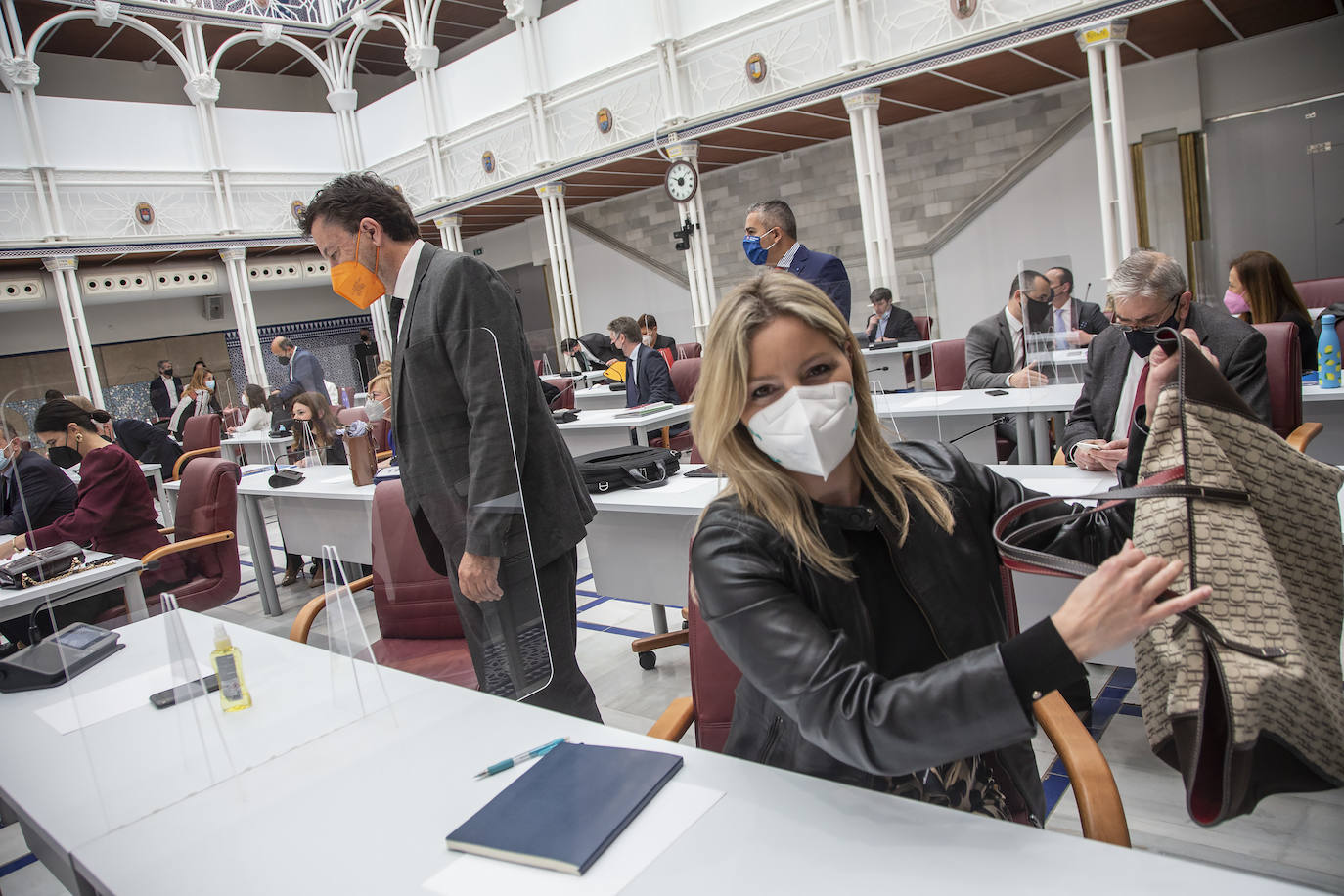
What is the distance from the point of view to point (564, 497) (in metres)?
2.18

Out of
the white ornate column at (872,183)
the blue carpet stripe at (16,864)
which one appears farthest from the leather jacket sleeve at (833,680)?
the white ornate column at (872,183)

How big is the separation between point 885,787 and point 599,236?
1574 centimetres

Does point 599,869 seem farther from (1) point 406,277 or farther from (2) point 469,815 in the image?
(1) point 406,277

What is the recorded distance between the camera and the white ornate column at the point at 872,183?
9.19 meters

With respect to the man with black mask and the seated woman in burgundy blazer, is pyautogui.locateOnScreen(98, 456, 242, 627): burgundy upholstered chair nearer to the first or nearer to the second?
the seated woman in burgundy blazer

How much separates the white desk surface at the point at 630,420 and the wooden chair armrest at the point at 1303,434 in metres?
3.26

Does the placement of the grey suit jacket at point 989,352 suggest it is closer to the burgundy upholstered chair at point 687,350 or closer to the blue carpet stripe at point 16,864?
the blue carpet stripe at point 16,864

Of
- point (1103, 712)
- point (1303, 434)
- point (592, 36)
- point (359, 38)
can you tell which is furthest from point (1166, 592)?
point (359, 38)

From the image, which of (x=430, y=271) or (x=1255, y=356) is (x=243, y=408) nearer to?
(x=430, y=271)

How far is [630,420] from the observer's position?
563cm

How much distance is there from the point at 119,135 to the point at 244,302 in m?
2.97

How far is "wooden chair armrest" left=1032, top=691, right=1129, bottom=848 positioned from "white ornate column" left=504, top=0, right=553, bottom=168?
1191 centimetres

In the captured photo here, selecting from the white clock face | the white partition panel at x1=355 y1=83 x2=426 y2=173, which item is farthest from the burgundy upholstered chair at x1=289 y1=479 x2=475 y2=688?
the white partition panel at x1=355 y1=83 x2=426 y2=173

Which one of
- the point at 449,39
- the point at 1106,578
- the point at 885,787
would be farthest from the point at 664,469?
the point at 449,39
